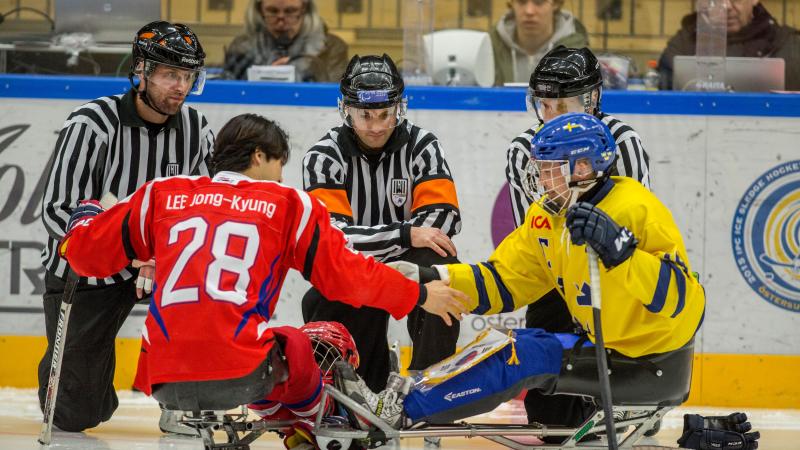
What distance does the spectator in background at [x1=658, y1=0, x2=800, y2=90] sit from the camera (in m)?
6.12

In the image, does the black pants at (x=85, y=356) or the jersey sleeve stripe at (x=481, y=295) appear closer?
the jersey sleeve stripe at (x=481, y=295)

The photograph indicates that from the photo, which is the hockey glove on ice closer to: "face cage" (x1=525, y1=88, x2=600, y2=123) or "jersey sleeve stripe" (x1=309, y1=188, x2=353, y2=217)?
"jersey sleeve stripe" (x1=309, y1=188, x2=353, y2=217)

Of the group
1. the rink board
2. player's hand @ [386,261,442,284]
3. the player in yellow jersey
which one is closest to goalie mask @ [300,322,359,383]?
the player in yellow jersey

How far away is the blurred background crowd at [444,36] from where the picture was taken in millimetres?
6109

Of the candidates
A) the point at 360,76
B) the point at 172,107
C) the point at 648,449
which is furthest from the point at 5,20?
the point at 648,449

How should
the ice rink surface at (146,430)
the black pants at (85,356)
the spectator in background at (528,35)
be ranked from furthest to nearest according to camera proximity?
the spectator in background at (528,35) < the black pants at (85,356) < the ice rink surface at (146,430)

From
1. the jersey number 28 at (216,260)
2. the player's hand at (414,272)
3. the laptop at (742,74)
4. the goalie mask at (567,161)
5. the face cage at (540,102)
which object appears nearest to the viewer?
the jersey number 28 at (216,260)

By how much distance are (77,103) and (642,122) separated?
107 inches

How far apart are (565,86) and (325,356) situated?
144 centimetres

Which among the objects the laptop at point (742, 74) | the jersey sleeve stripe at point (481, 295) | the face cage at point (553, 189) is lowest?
the jersey sleeve stripe at point (481, 295)

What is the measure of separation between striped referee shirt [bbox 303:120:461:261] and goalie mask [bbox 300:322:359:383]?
28.1 inches

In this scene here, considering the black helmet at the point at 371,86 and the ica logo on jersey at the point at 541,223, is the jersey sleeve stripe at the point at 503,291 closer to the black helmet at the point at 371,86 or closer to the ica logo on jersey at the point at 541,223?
the ica logo on jersey at the point at 541,223

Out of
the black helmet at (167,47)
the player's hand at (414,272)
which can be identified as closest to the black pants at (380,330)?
the player's hand at (414,272)

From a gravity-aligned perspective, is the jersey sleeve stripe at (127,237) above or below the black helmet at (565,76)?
below
